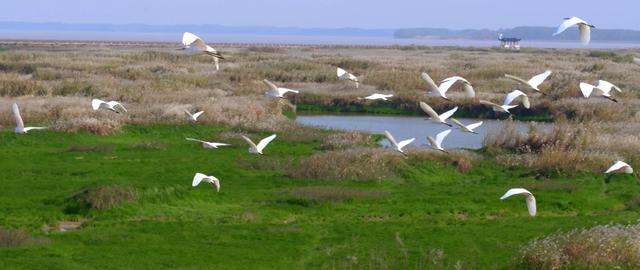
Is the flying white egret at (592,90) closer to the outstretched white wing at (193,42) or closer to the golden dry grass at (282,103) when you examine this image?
the outstretched white wing at (193,42)

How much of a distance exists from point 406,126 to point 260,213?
71.0ft

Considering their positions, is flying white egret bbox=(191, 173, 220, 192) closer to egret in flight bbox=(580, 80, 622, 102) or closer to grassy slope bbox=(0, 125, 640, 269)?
grassy slope bbox=(0, 125, 640, 269)

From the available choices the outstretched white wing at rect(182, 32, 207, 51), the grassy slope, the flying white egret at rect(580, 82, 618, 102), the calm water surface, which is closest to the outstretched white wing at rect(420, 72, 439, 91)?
the flying white egret at rect(580, 82, 618, 102)

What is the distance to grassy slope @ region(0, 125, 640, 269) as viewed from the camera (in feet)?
51.4

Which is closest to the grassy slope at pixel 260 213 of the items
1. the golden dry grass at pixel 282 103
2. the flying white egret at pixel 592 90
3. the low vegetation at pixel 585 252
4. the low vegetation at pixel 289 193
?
the low vegetation at pixel 289 193

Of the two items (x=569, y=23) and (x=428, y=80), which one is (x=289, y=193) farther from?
(x=569, y=23)

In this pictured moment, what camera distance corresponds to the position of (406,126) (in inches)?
1598

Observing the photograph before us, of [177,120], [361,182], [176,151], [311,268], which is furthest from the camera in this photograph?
[177,120]

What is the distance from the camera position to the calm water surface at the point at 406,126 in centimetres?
3388

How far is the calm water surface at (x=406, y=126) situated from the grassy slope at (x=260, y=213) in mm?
7060

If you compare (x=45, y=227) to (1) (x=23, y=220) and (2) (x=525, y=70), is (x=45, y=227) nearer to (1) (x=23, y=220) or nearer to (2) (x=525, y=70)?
(1) (x=23, y=220)

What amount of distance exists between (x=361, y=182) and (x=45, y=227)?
8.29 m

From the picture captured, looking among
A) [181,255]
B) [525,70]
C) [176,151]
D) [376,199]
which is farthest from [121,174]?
[525,70]

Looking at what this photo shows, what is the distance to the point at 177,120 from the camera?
34.0 meters
